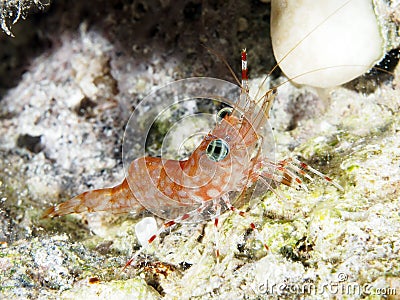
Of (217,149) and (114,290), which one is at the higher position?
(217,149)

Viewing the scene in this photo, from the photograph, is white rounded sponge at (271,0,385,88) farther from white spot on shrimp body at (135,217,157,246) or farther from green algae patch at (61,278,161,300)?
green algae patch at (61,278,161,300)

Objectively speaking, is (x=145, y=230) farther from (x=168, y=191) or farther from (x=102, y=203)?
(x=102, y=203)

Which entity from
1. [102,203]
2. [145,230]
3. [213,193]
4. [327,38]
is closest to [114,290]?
[145,230]

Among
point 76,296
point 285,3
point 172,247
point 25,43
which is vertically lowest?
point 172,247

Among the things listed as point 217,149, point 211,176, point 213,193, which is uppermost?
point 217,149

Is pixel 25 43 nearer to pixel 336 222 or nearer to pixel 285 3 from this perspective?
pixel 285 3

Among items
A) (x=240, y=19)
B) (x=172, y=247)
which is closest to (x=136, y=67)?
(x=240, y=19)
